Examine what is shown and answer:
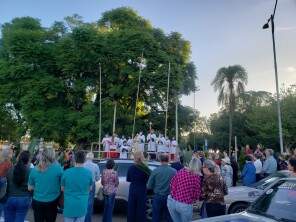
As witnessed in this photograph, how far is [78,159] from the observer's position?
23.1 ft

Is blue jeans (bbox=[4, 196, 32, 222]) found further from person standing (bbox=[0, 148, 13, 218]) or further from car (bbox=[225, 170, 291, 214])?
car (bbox=[225, 170, 291, 214])

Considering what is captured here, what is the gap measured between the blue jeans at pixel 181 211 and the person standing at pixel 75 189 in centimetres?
159

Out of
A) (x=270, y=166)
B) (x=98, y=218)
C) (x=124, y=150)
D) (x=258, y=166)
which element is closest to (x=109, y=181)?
(x=98, y=218)

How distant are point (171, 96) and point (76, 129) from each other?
8.81 metres

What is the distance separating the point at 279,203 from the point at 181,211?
107 inches

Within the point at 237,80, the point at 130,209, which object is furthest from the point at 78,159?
the point at 237,80

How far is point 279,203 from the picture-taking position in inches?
196

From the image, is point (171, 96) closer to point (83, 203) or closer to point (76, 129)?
point (76, 129)

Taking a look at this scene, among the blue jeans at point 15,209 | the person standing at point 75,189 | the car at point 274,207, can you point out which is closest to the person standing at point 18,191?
the blue jeans at point 15,209

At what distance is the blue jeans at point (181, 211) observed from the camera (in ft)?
24.4

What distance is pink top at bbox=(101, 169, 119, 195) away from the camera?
977 cm

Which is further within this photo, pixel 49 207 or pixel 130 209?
pixel 130 209

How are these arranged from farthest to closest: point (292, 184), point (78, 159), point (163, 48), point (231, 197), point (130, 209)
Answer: point (163, 48) < point (231, 197) < point (130, 209) < point (78, 159) < point (292, 184)

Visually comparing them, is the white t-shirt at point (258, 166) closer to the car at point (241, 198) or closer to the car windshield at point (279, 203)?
the car at point (241, 198)
